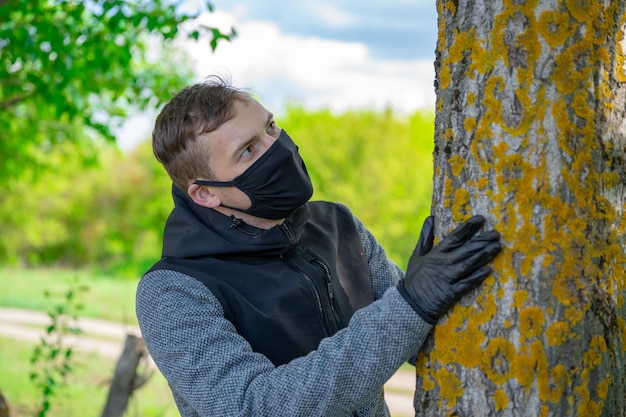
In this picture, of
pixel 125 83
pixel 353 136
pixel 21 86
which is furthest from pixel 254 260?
pixel 353 136

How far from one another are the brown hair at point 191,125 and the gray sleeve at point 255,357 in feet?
1.26

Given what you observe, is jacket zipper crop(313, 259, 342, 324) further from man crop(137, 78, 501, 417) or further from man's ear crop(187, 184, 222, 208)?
man's ear crop(187, 184, 222, 208)

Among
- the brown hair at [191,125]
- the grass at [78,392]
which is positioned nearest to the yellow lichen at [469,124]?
the brown hair at [191,125]

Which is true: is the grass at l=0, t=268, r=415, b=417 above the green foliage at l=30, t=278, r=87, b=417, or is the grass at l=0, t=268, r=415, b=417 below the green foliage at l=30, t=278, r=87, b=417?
below

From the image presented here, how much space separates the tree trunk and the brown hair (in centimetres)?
87

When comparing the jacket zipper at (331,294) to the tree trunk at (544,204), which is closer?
the tree trunk at (544,204)

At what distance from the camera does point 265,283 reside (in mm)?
2287

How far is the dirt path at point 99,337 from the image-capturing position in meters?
9.89

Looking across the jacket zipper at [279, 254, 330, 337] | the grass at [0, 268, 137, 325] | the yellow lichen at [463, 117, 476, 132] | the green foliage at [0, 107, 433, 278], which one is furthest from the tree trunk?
the grass at [0, 268, 137, 325]

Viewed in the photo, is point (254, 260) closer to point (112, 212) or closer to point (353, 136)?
point (353, 136)

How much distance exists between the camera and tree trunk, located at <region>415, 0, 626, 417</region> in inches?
65.9

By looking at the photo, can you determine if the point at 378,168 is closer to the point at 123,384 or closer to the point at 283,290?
the point at 123,384

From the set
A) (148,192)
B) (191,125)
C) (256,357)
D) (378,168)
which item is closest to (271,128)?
(191,125)

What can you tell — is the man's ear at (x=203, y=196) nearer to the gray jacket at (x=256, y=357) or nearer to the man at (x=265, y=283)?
the man at (x=265, y=283)
